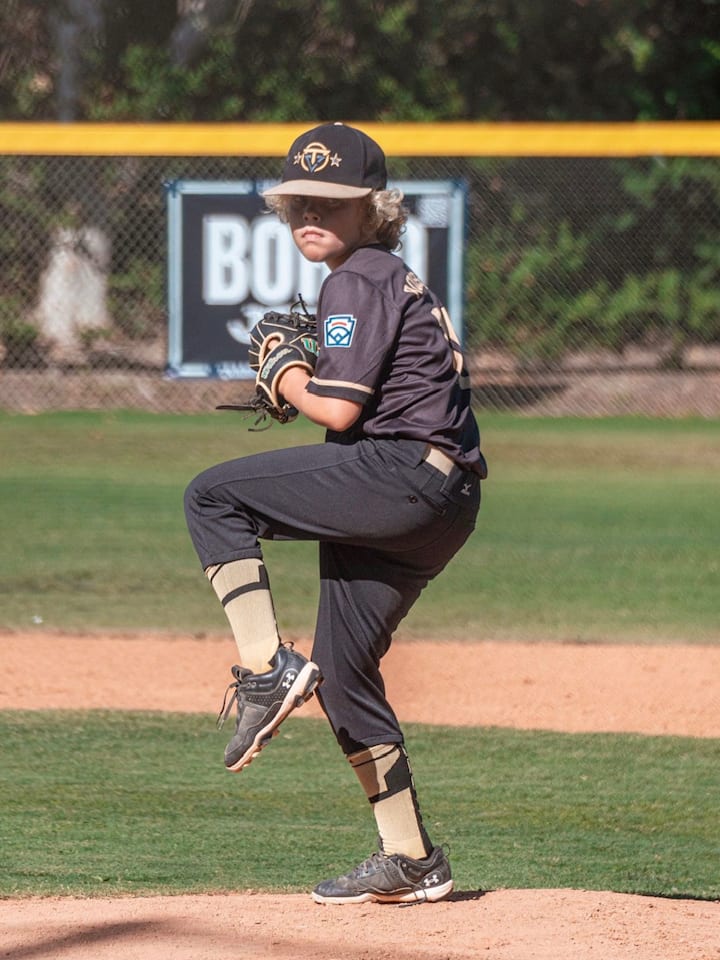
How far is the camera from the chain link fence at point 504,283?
15258 millimetres

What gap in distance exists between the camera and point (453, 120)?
18.4 metres

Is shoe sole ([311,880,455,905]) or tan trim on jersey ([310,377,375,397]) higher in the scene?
tan trim on jersey ([310,377,375,397])

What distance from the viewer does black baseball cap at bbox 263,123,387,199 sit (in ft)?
10.6

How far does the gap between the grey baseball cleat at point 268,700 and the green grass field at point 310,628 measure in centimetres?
89

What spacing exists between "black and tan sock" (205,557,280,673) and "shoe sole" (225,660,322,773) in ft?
0.32

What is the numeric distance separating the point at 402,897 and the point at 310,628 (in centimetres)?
388

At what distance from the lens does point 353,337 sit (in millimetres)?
3164

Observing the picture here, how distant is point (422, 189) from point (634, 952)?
10662 millimetres

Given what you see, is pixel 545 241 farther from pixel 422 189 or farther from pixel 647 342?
pixel 422 189

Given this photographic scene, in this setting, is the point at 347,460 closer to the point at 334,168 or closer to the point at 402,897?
the point at 334,168

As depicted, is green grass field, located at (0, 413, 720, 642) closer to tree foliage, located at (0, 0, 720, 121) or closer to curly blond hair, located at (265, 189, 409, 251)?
curly blond hair, located at (265, 189, 409, 251)

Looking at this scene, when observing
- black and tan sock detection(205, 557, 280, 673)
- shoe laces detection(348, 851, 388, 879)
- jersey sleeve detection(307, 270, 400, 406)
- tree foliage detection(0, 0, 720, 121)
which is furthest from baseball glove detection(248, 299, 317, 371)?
tree foliage detection(0, 0, 720, 121)

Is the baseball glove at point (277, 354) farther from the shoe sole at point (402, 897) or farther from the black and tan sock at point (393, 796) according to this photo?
the shoe sole at point (402, 897)

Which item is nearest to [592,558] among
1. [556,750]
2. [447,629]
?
[447,629]
